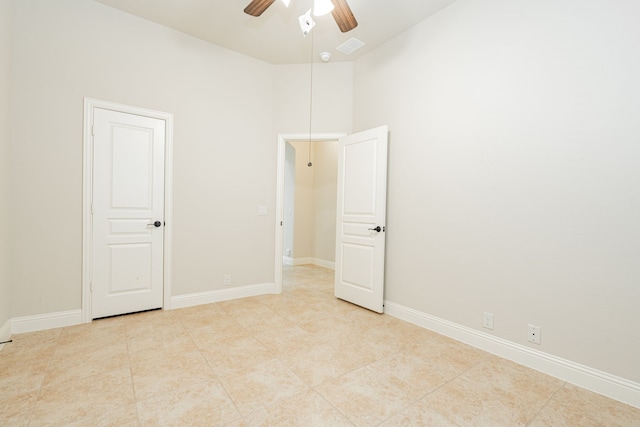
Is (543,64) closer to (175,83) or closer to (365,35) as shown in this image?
(365,35)

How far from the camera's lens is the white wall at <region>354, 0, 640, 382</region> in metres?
1.79

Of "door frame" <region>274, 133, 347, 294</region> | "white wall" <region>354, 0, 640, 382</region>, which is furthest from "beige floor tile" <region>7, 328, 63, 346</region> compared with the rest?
"white wall" <region>354, 0, 640, 382</region>

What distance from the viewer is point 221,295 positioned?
3531 mm

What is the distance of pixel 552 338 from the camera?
2027 millimetres

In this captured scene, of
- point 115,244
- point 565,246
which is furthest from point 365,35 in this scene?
point 115,244

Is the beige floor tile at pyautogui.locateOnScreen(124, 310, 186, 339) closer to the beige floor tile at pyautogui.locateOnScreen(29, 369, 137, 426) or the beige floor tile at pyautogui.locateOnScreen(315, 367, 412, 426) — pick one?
the beige floor tile at pyautogui.locateOnScreen(29, 369, 137, 426)

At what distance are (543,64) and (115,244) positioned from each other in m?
4.15

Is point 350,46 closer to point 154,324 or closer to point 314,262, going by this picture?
point 154,324

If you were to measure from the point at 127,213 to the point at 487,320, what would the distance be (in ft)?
12.0

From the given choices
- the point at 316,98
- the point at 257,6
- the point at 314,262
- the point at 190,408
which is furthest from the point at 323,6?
the point at 314,262

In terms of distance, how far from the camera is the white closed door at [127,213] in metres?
2.81

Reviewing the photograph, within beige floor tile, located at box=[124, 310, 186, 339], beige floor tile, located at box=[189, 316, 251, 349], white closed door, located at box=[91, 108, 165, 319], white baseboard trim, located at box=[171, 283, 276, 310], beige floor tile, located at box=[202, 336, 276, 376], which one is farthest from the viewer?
white baseboard trim, located at box=[171, 283, 276, 310]

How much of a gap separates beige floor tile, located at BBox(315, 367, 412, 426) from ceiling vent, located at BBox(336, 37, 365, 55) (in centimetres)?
338

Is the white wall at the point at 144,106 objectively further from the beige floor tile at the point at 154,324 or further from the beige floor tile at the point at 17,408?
the beige floor tile at the point at 17,408
